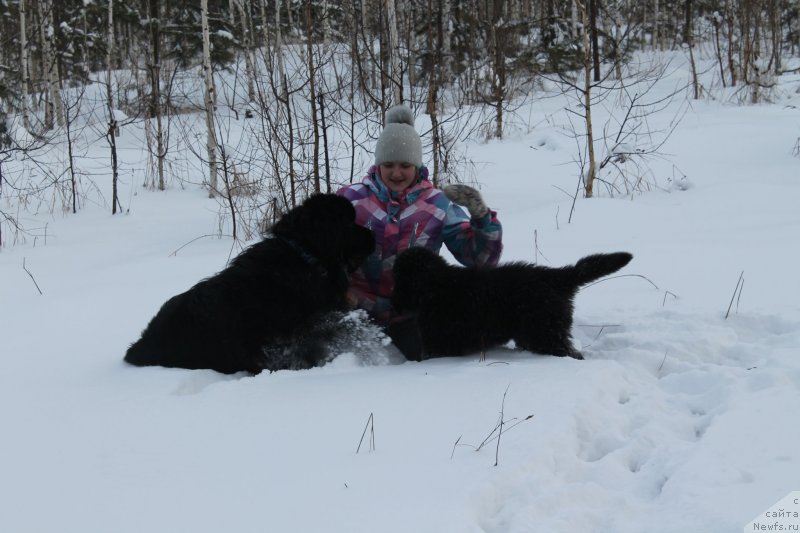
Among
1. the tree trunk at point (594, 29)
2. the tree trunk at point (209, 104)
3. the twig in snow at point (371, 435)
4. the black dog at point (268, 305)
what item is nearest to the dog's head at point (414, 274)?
the black dog at point (268, 305)

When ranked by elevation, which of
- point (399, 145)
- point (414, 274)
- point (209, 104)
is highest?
point (209, 104)

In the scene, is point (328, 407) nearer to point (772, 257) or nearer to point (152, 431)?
point (152, 431)

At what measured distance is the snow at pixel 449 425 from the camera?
5.39 feet

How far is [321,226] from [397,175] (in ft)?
2.47

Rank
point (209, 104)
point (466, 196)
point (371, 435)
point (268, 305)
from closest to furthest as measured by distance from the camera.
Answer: point (371, 435) → point (268, 305) → point (466, 196) → point (209, 104)

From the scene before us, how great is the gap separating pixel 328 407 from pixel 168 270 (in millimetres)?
3712

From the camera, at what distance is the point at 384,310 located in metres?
3.71

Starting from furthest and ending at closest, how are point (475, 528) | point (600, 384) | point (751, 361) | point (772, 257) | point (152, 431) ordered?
point (772, 257) → point (751, 361) → point (600, 384) → point (152, 431) → point (475, 528)

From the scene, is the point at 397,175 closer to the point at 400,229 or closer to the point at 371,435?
the point at 400,229

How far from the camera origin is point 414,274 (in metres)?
3.21

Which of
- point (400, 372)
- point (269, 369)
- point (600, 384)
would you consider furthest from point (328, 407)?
point (600, 384)

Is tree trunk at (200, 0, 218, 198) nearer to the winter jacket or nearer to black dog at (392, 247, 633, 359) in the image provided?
the winter jacket

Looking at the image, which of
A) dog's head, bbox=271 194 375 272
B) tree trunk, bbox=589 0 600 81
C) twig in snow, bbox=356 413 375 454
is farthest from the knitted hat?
tree trunk, bbox=589 0 600 81

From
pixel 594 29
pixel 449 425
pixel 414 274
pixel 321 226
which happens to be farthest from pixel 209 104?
pixel 449 425
